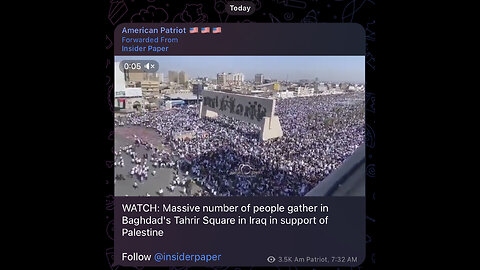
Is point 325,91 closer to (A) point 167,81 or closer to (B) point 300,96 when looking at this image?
(B) point 300,96

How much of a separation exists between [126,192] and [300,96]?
190 centimetres

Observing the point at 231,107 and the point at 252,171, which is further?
the point at 231,107

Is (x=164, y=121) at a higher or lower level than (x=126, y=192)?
higher

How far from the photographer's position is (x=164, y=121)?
3021mm

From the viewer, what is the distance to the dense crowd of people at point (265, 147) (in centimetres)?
260

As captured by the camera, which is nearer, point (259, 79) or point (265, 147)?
point (259, 79)

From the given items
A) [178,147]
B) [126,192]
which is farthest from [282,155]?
[126,192]

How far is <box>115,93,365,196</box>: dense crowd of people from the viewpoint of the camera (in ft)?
8.52

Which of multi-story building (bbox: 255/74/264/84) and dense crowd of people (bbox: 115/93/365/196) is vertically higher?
multi-story building (bbox: 255/74/264/84)

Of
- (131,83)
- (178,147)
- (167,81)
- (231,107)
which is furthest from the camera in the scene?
(231,107)

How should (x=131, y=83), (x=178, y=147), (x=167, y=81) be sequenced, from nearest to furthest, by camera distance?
(x=131, y=83) < (x=167, y=81) < (x=178, y=147)

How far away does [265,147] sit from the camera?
9.74 feet

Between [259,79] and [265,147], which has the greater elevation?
[259,79]

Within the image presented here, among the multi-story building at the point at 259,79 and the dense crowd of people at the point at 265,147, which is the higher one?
the multi-story building at the point at 259,79
